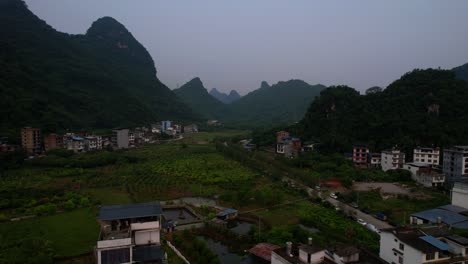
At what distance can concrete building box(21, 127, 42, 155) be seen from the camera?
110ft

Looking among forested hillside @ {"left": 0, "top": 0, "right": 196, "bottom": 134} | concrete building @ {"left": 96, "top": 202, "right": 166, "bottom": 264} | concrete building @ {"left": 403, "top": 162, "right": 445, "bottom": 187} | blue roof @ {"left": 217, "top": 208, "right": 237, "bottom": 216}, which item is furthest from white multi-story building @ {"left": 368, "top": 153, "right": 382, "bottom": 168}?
forested hillside @ {"left": 0, "top": 0, "right": 196, "bottom": 134}

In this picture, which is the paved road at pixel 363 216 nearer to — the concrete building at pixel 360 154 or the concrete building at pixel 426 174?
the concrete building at pixel 426 174

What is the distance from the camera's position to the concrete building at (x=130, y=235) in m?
9.52

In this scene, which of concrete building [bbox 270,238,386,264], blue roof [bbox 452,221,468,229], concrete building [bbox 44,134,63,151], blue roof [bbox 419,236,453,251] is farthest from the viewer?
concrete building [bbox 44,134,63,151]

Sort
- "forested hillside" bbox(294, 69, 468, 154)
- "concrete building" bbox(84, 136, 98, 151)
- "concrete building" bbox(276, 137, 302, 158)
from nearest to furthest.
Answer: "forested hillside" bbox(294, 69, 468, 154) < "concrete building" bbox(276, 137, 302, 158) < "concrete building" bbox(84, 136, 98, 151)

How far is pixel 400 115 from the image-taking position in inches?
1383

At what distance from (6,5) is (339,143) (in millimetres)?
74504

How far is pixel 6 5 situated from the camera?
68938 millimetres

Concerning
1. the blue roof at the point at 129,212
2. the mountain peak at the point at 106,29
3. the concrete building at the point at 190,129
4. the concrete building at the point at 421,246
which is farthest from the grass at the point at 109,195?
the mountain peak at the point at 106,29

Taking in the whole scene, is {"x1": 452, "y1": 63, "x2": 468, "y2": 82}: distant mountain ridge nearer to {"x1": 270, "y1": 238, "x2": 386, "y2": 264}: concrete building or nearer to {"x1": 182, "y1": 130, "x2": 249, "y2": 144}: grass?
{"x1": 182, "y1": 130, "x2": 249, "y2": 144}: grass

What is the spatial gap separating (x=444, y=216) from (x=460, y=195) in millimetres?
2996

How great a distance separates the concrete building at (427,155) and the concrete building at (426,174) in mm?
1244

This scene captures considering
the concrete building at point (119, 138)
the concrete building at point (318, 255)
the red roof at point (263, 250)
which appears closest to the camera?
the concrete building at point (318, 255)

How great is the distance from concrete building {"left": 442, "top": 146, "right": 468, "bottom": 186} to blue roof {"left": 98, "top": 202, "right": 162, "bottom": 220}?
21.8 metres
